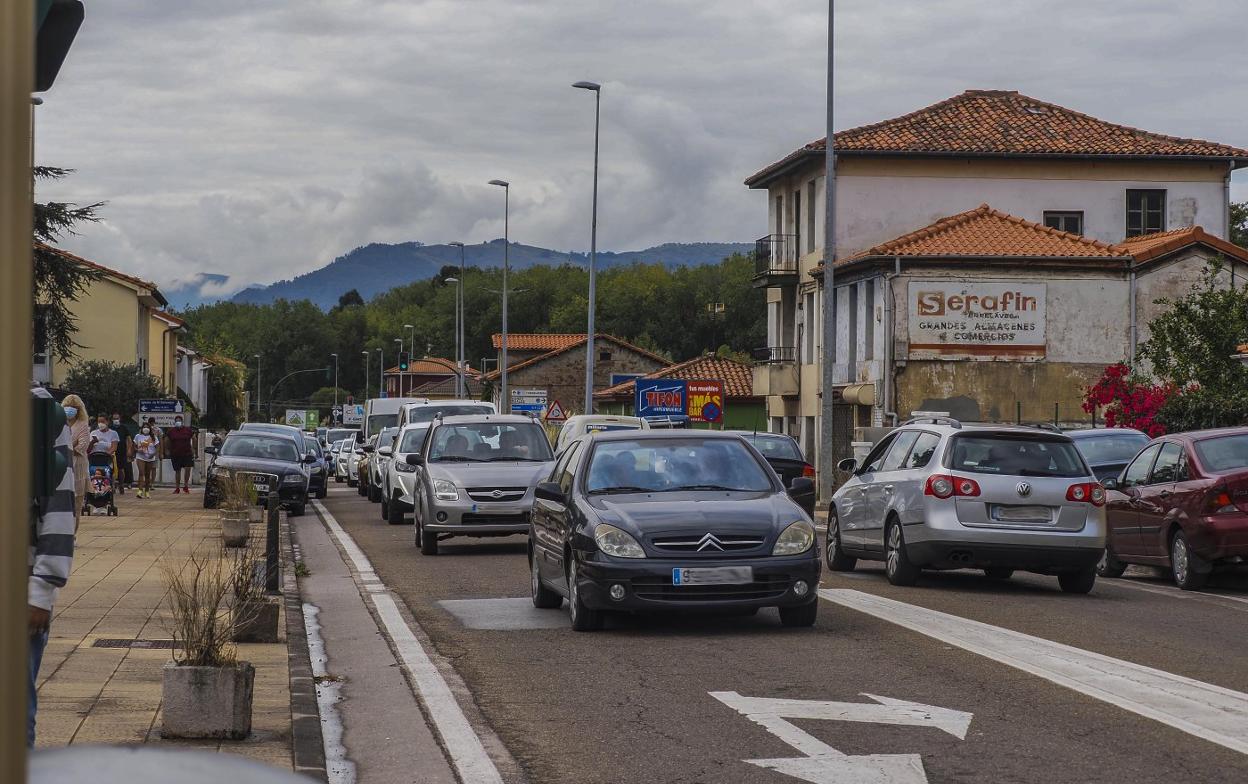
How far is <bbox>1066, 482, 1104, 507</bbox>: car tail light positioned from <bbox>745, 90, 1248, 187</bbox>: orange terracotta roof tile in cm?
3656

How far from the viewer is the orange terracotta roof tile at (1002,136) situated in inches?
2110

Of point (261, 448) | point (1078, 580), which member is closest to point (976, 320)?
point (261, 448)

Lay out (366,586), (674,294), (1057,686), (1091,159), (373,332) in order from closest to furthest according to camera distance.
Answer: (1057,686), (366,586), (1091,159), (674,294), (373,332)

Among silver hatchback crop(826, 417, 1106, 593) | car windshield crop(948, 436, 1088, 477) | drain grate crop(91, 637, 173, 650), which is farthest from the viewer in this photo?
car windshield crop(948, 436, 1088, 477)

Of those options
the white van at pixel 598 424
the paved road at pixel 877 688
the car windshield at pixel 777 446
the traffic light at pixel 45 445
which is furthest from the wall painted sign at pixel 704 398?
the traffic light at pixel 45 445

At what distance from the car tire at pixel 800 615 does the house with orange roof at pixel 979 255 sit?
81.9 ft

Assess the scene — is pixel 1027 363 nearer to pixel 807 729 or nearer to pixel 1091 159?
pixel 1091 159

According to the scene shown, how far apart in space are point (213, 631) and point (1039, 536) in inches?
387

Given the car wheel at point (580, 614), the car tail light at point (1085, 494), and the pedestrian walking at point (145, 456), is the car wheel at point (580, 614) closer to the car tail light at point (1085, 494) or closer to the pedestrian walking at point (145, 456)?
the car tail light at point (1085, 494)

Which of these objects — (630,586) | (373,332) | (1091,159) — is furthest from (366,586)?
(373,332)

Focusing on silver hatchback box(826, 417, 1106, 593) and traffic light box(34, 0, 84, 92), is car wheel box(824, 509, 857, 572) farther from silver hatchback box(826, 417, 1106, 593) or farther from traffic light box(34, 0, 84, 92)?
traffic light box(34, 0, 84, 92)

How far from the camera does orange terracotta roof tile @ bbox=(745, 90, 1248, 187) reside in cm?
5359

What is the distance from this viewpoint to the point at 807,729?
328 inches

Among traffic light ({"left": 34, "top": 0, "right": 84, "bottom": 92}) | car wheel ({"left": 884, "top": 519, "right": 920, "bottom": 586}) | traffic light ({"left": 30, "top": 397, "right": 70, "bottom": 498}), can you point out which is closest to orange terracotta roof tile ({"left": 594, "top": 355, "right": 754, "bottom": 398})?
car wheel ({"left": 884, "top": 519, "right": 920, "bottom": 586})
